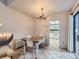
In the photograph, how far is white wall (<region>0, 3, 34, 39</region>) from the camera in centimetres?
522

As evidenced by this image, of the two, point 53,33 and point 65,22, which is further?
point 53,33

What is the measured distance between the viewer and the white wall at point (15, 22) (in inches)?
206

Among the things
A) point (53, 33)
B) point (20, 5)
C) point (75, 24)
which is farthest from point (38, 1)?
point (53, 33)

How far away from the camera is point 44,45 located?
7.38 metres

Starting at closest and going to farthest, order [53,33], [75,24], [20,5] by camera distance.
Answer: [20,5] → [75,24] → [53,33]

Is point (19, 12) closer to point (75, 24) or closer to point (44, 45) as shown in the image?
point (44, 45)

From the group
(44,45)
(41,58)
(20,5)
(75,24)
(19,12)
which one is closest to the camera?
(41,58)

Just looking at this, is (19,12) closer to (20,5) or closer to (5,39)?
(20,5)

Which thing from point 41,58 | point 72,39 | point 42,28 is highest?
point 42,28

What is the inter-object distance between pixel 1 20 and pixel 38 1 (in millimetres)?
1886

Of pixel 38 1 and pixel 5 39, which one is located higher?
pixel 38 1

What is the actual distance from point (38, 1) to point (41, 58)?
8.38ft

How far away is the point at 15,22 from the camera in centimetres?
610

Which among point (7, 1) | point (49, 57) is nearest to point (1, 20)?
point (7, 1)
